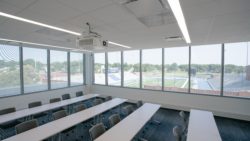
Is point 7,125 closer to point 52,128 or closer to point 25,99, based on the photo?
point 52,128

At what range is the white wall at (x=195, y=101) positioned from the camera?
4551 mm

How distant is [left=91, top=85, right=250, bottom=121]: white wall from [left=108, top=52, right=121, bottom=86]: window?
53cm

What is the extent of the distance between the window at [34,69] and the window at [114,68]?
10.8 ft

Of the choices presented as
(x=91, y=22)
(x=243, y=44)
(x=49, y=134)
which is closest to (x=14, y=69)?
(x=49, y=134)

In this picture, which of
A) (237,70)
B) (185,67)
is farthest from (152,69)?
(237,70)

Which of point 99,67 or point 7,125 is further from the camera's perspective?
point 99,67

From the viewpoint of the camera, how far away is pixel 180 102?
556cm

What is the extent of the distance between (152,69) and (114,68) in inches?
90.3

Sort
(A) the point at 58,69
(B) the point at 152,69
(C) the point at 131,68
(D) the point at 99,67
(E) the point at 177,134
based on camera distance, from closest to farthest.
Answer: (E) the point at 177,134, (B) the point at 152,69, (A) the point at 58,69, (C) the point at 131,68, (D) the point at 99,67

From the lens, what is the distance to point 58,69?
6.73 meters

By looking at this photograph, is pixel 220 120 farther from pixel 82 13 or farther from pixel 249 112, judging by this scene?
pixel 82 13

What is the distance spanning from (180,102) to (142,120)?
332 cm

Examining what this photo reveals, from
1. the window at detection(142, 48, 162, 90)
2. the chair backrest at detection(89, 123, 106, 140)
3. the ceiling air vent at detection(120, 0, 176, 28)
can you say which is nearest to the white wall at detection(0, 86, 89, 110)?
the window at detection(142, 48, 162, 90)

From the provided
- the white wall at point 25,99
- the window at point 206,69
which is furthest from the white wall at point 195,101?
the white wall at point 25,99
